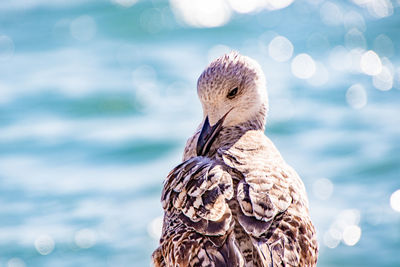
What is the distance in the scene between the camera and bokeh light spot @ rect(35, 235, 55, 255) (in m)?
10.7

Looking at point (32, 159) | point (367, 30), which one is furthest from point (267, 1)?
point (32, 159)

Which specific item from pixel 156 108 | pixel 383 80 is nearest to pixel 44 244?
pixel 156 108

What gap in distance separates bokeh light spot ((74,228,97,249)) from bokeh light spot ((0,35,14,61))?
5.21m

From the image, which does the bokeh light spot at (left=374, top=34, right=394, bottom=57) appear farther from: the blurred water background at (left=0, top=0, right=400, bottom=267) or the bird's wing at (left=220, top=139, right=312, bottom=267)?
the bird's wing at (left=220, top=139, right=312, bottom=267)

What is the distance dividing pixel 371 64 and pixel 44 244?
6720 mm

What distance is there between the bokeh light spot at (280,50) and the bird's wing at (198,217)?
9881 millimetres

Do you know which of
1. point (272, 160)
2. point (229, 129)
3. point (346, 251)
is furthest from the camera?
point (346, 251)

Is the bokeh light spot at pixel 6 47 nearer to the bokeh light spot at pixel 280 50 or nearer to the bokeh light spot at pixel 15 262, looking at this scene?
the bokeh light spot at pixel 280 50

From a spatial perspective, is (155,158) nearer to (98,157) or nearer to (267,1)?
(98,157)

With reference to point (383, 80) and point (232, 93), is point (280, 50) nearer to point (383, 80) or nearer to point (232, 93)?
point (383, 80)

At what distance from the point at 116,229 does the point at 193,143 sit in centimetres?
572

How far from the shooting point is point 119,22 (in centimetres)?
1580

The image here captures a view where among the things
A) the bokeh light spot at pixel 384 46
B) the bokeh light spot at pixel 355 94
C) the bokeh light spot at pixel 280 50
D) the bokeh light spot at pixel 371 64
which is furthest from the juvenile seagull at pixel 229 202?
the bokeh light spot at pixel 384 46

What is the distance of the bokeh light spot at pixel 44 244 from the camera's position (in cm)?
1072
